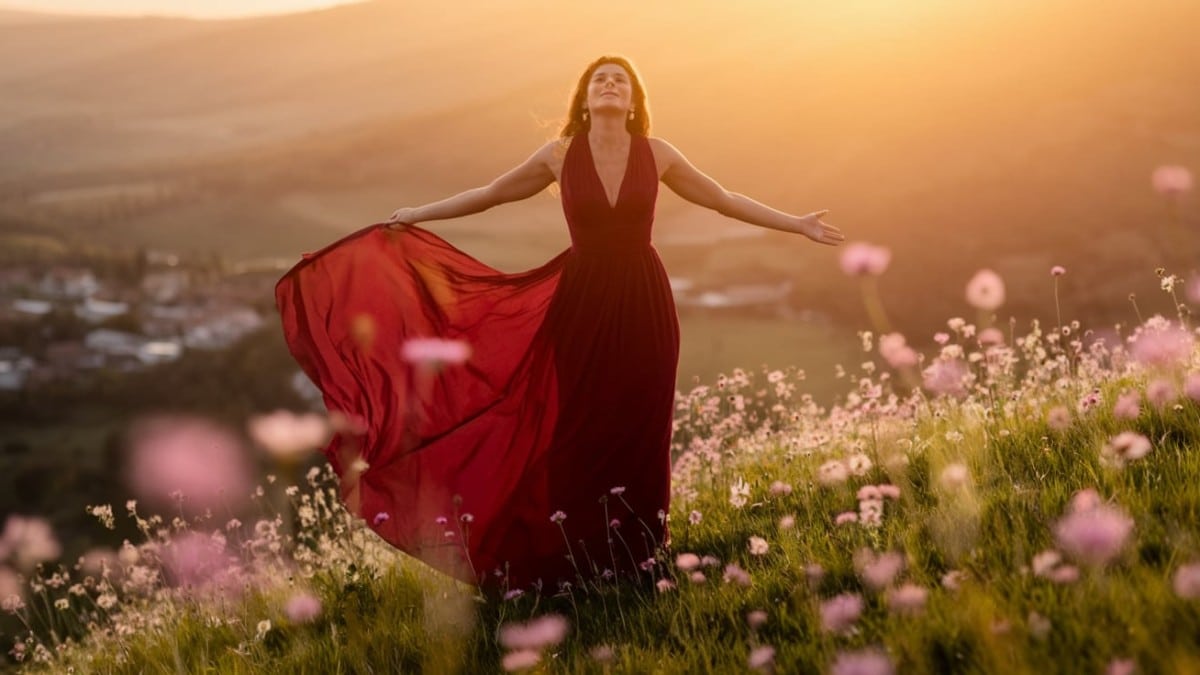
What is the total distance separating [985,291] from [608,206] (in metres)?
2.08

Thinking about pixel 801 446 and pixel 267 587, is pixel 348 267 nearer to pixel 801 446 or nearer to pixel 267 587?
pixel 267 587

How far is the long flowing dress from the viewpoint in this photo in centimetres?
520

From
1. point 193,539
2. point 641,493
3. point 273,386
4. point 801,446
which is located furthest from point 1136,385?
point 273,386

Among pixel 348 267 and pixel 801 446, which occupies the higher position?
pixel 348 267

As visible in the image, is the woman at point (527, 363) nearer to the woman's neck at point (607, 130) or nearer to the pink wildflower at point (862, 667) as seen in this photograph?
the woman's neck at point (607, 130)

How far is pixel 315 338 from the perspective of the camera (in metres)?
5.88

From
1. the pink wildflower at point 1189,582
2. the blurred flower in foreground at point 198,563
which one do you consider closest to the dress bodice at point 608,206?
the blurred flower in foreground at point 198,563

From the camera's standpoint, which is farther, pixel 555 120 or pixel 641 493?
pixel 555 120

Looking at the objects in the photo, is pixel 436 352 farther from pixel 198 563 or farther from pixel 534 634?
pixel 534 634

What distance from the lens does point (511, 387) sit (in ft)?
18.1

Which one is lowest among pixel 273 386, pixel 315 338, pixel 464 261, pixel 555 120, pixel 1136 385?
pixel 273 386

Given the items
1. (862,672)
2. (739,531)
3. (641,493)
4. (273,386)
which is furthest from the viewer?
(273,386)

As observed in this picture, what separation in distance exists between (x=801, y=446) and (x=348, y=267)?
299cm

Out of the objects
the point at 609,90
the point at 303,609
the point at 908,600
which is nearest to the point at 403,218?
the point at 609,90
